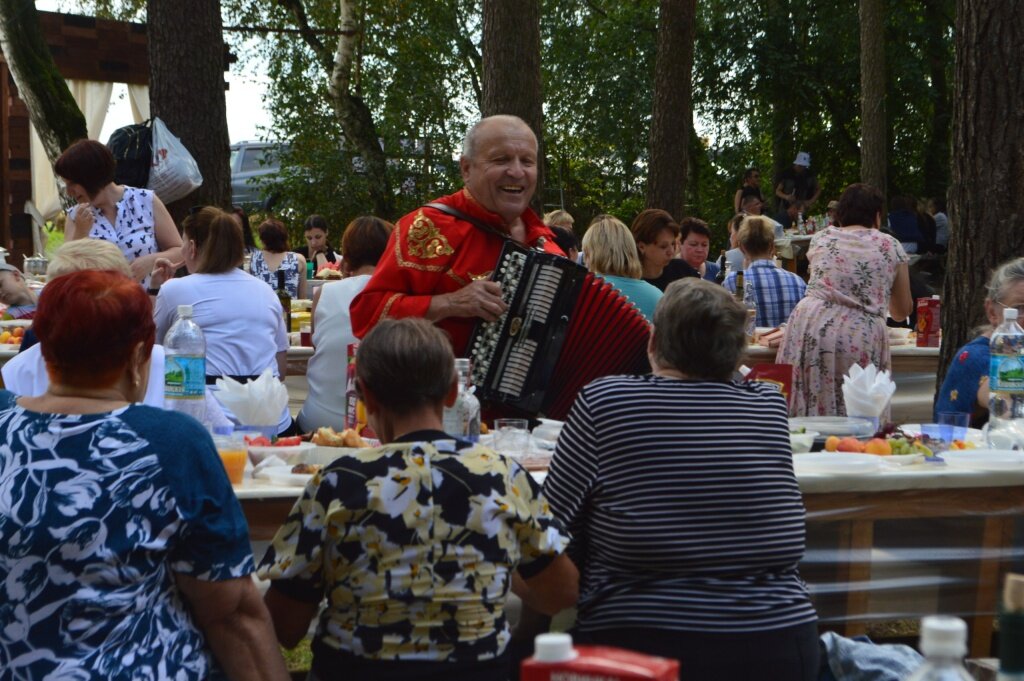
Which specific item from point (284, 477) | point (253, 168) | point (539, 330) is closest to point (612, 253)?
point (539, 330)

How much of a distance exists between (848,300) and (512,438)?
3.63 metres

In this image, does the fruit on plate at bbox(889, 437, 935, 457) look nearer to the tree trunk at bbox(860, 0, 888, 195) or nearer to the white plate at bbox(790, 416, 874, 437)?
the white plate at bbox(790, 416, 874, 437)

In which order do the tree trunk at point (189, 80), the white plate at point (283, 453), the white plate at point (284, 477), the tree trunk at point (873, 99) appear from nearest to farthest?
1. the white plate at point (284, 477)
2. the white plate at point (283, 453)
3. the tree trunk at point (189, 80)
4. the tree trunk at point (873, 99)

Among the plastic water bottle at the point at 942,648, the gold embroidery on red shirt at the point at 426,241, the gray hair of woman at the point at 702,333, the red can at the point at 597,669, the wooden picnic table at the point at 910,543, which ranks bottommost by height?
the wooden picnic table at the point at 910,543

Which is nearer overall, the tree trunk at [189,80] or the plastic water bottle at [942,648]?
the plastic water bottle at [942,648]

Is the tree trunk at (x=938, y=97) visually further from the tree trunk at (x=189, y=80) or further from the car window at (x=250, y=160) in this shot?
the tree trunk at (x=189, y=80)

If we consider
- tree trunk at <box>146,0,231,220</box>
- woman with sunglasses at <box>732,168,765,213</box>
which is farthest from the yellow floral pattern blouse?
woman with sunglasses at <box>732,168,765,213</box>

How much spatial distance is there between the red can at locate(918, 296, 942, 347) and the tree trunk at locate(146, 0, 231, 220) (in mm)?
4502

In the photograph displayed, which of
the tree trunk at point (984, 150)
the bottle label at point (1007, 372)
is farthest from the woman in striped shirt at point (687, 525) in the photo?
the tree trunk at point (984, 150)

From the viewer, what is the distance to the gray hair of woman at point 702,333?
3.24 meters

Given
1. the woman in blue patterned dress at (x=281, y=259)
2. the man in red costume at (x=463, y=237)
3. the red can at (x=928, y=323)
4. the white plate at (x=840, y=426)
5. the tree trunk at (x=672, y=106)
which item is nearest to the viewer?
the white plate at (x=840, y=426)

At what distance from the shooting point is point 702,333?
3232 mm

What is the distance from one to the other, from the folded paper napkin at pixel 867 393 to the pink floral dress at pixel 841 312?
2.52 meters

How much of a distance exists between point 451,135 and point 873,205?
14.9 m
